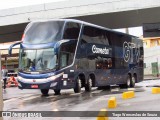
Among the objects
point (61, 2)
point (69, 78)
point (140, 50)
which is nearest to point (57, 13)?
point (61, 2)

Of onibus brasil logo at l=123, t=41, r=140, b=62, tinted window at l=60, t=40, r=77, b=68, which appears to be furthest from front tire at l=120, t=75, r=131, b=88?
tinted window at l=60, t=40, r=77, b=68

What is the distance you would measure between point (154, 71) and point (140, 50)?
1978 cm

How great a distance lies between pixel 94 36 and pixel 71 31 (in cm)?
233

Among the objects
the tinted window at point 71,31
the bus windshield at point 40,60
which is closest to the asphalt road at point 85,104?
the bus windshield at point 40,60

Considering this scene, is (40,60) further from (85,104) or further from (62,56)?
(85,104)

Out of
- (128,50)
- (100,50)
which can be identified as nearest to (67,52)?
(100,50)

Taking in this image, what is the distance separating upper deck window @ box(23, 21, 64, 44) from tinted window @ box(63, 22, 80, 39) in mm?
336

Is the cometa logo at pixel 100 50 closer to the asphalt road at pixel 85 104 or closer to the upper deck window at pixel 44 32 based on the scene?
the upper deck window at pixel 44 32

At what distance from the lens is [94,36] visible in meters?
21.0

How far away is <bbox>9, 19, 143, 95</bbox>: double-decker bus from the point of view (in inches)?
707

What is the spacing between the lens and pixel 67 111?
11.9 m

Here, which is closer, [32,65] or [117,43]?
[32,65]

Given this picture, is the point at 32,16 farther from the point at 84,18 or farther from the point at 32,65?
the point at 32,65

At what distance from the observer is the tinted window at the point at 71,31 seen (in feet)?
61.2
